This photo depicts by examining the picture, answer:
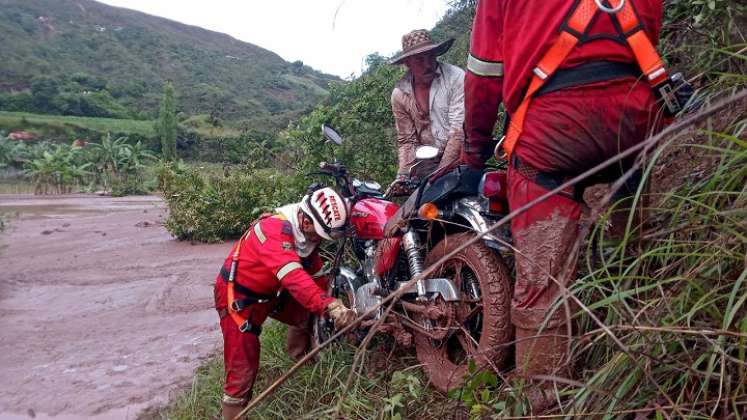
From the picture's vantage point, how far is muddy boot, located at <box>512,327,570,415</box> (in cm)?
Result: 200

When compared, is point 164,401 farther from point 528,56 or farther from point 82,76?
point 82,76

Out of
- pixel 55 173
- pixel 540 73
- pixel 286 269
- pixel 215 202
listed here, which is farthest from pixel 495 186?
pixel 55 173

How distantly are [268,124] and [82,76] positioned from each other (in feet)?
125

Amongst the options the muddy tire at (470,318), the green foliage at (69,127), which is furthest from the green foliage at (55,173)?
the muddy tire at (470,318)

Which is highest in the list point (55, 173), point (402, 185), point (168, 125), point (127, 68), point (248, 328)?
point (127, 68)

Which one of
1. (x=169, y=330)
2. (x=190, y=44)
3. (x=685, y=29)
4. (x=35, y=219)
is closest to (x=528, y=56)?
(x=685, y=29)

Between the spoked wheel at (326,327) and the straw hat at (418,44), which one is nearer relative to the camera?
the spoked wheel at (326,327)

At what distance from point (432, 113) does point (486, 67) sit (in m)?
2.10

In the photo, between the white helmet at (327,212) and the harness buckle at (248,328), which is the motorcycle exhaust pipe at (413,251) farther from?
the harness buckle at (248,328)

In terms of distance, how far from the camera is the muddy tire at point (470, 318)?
9.26 ft

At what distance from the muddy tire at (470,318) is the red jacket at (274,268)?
2.11 feet

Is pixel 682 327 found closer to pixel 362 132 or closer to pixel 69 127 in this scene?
pixel 362 132

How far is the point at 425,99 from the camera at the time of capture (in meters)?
Result: 4.57

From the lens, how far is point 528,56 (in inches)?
88.0
